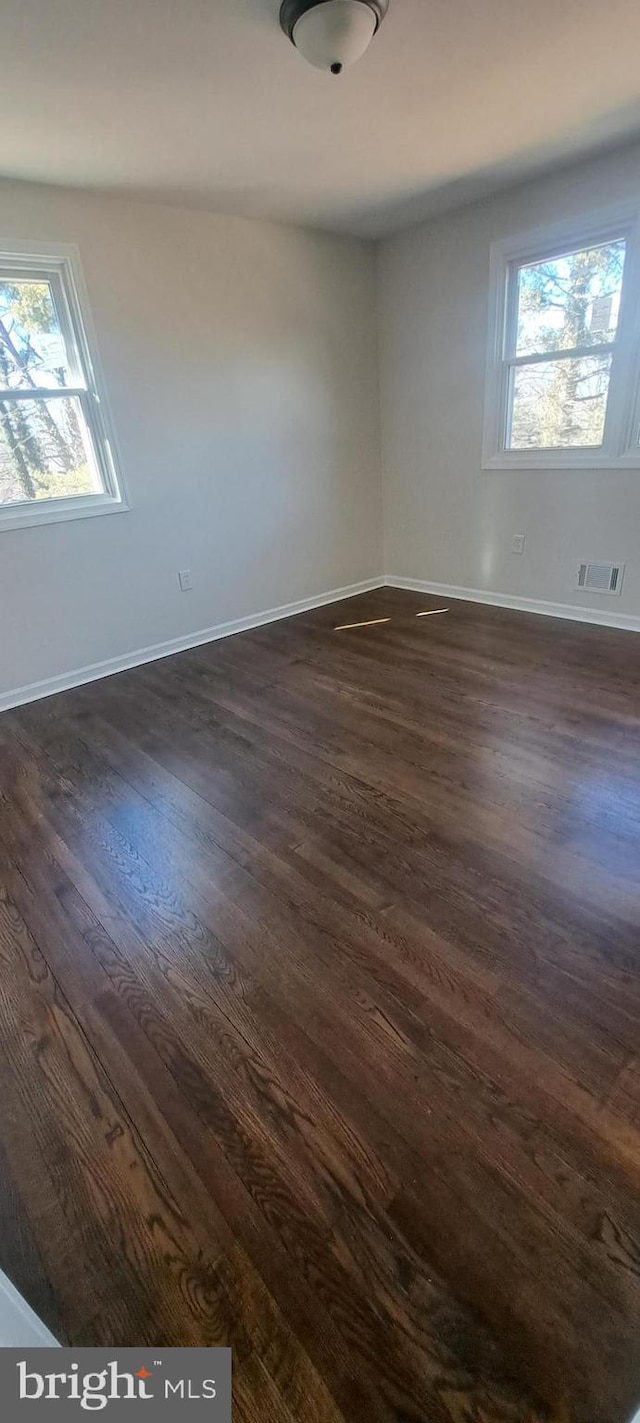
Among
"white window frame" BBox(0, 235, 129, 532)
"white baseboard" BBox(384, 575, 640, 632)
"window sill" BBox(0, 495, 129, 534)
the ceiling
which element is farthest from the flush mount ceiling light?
"white baseboard" BBox(384, 575, 640, 632)

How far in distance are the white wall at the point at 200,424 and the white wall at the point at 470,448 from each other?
11.1 inches

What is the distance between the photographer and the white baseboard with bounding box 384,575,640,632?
11.9ft

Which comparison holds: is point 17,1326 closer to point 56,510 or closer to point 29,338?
point 56,510

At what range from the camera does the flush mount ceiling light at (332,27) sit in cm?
165

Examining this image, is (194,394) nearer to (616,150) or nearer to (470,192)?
(470,192)

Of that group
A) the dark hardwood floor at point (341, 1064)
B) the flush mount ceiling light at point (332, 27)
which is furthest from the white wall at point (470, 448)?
the flush mount ceiling light at point (332, 27)

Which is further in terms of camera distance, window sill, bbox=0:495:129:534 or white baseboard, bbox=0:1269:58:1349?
window sill, bbox=0:495:129:534

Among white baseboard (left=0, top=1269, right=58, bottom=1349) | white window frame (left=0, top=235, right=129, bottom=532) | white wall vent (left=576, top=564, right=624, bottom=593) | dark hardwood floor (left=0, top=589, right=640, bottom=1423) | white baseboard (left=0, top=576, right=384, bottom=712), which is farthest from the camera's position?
white wall vent (left=576, top=564, right=624, bottom=593)

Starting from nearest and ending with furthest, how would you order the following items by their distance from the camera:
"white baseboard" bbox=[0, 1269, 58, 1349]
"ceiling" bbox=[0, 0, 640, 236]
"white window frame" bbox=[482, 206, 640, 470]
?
"white baseboard" bbox=[0, 1269, 58, 1349]
"ceiling" bbox=[0, 0, 640, 236]
"white window frame" bbox=[482, 206, 640, 470]

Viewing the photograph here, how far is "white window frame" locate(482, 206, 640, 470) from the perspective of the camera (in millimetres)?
A: 3039

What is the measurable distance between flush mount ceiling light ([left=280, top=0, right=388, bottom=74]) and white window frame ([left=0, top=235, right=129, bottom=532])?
1589 mm

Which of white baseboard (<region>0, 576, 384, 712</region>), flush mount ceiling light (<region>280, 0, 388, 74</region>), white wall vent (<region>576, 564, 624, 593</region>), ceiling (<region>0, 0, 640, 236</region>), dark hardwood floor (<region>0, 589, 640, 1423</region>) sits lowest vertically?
dark hardwood floor (<region>0, 589, 640, 1423</region>)

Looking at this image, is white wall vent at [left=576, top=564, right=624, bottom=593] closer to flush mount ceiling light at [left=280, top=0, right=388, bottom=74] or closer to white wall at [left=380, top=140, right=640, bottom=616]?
white wall at [left=380, top=140, right=640, bottom=616]

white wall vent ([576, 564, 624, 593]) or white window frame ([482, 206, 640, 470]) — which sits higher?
white window frame ([482, 206, 640, 470])
